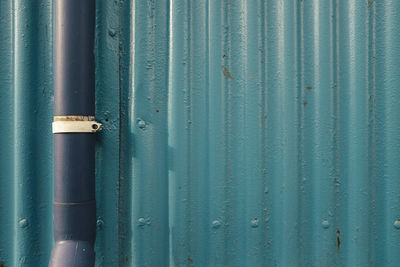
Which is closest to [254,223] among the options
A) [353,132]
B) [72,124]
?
[353,132]

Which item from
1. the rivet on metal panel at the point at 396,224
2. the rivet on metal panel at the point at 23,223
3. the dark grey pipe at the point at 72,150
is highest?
the dark grey pipe at the point at 72,150

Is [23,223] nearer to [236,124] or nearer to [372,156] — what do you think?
[236,124]

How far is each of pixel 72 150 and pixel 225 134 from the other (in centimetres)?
56

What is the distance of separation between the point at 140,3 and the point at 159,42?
6.6 inches

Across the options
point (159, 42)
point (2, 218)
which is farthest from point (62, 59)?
point (2, 218)

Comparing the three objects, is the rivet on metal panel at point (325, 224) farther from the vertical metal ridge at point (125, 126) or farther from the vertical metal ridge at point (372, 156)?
the vertical metal ridge at point (125, 126)

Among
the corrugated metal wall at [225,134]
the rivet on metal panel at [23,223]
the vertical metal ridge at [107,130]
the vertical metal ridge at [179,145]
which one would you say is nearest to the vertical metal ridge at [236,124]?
the corrugated metal wall at [225,134]

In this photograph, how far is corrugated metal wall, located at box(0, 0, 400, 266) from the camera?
1122 millimetres

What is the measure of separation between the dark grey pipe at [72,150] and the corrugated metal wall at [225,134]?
0.12m

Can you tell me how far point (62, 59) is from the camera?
1.00m

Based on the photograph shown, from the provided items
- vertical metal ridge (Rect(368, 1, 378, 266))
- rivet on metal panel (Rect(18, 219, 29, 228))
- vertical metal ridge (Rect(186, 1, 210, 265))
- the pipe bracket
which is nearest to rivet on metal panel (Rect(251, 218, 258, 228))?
vertical metal ridge (Rect(186, 1, 210, 265))

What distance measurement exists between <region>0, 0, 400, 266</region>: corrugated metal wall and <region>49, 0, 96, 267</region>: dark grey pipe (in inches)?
4.8

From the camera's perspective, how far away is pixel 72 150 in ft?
3.28

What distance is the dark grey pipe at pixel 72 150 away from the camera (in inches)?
A: 39.0
